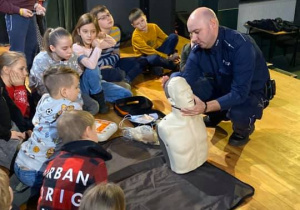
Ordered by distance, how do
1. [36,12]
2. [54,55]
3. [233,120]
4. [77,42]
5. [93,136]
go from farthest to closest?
1. [36,12]
2. [77,42]
3. [54,55]
4. [233,120]
5. [93,136]

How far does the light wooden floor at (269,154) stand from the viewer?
1.94 m

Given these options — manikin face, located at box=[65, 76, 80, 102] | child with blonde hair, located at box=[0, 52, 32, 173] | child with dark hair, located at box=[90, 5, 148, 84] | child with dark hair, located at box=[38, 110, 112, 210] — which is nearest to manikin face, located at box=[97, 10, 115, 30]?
child with dark hair, located at box=[90, 5, 148, 84]

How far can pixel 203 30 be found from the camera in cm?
212

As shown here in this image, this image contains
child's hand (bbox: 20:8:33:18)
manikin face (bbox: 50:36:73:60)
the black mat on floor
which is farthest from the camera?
child's hand (bbox: 20:8:33:18)

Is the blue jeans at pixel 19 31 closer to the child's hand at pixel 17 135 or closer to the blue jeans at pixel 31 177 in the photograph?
the child's hand at pixel 17 135

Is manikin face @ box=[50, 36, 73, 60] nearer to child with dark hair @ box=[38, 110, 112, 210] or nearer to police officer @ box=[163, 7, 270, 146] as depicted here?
police officer @ box=[163, 7, 270, 146]

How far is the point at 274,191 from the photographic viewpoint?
1.97 metres

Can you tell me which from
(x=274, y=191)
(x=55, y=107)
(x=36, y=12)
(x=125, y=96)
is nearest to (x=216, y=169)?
(x=274, y=191)

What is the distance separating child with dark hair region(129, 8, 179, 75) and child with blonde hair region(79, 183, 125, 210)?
91.9 inches

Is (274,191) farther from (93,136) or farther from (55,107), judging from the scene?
(55,107)

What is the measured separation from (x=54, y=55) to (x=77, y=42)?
0.36 meters

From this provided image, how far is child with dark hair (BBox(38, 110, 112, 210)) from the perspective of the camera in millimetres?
1476

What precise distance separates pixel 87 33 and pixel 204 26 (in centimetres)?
106

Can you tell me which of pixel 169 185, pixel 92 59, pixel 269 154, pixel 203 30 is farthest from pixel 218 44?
pixel 92 59
